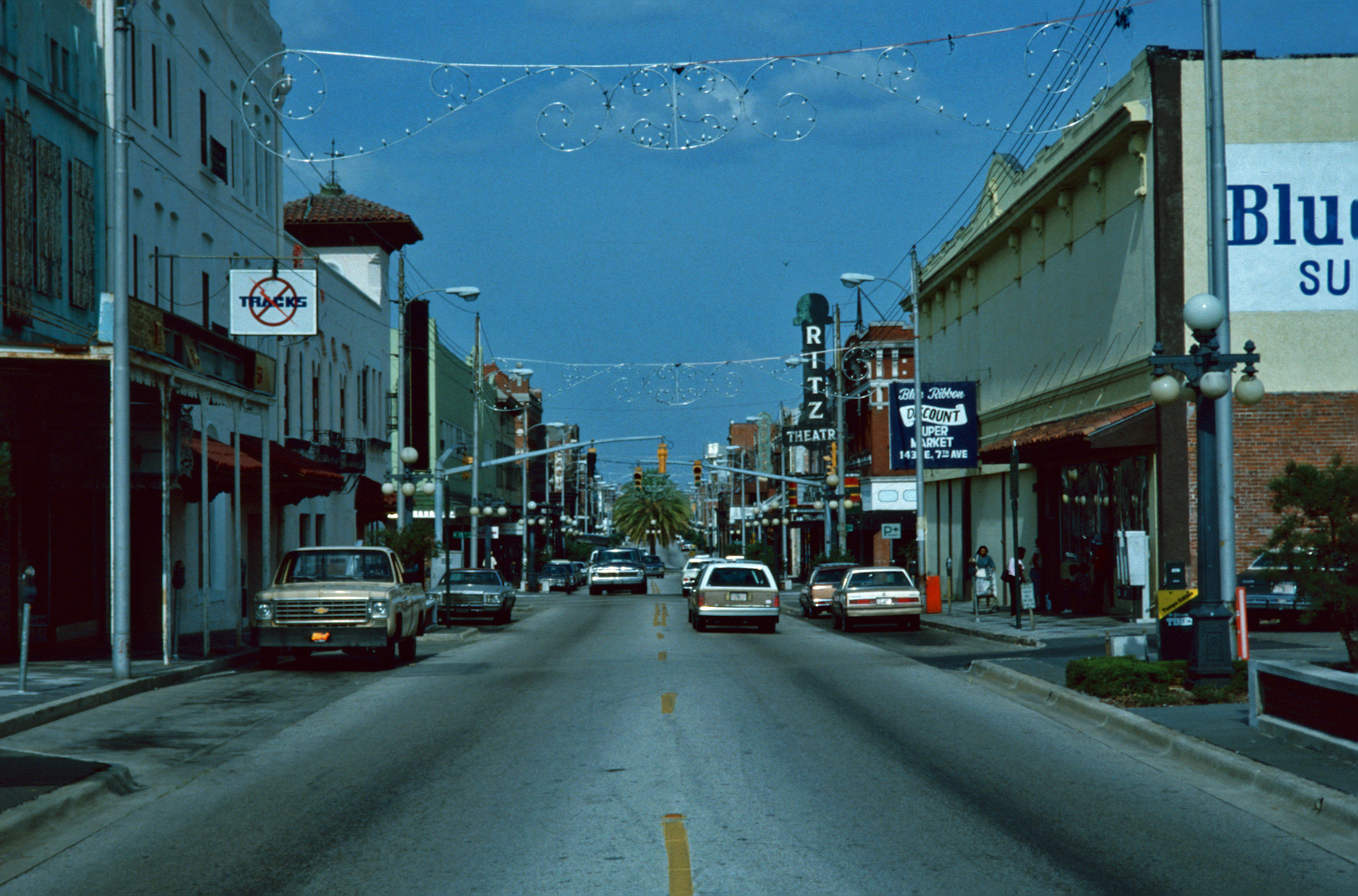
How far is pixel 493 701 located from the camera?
17.0 meters

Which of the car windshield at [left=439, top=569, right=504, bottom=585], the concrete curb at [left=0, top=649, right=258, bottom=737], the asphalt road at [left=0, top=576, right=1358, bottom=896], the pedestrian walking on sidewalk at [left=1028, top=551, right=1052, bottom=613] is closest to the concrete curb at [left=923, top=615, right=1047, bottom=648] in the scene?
the pedestrian walking on sidewalk at [left=1028, top=551, right=1052, bottom=613]

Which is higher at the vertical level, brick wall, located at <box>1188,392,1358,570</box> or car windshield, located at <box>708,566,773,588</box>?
brick wall, located at <box>1188,392,1358,570</box>

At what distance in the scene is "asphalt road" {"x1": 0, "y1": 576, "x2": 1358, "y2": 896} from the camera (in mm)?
7820

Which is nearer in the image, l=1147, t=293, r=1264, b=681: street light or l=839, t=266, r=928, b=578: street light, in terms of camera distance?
l=1147, t=293, r=1264, b=681: street light

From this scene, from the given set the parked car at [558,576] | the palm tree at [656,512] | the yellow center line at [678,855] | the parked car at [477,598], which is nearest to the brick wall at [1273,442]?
the parked car at [477,598]

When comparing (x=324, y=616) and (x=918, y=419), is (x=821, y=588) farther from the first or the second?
(x=324, y=616)

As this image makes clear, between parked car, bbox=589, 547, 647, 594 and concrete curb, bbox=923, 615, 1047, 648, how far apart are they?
99.1 feet

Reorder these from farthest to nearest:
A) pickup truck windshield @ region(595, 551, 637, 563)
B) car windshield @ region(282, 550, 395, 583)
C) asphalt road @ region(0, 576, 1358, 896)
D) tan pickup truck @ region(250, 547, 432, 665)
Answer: pickup truck windshield @ region(595, 551, 637, 563), car windshield @ region(282, 550, 395, 583), tan pickup truck @ region(250, 547, 432, 665), asphalt road @ region(0, 576, 1358, 896)

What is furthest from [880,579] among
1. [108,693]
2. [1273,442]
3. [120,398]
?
[108,693]

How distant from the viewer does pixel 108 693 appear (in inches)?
679

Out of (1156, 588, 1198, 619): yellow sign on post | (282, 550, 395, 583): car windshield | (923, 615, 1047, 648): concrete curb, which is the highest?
(282, 550, 395, 583): car windshield

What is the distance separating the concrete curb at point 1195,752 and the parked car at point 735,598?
535 inches

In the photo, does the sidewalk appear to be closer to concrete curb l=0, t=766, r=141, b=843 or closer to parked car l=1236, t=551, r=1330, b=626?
parked car l=1236, t=551, r=1330, b=626

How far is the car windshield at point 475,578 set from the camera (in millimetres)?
38750
